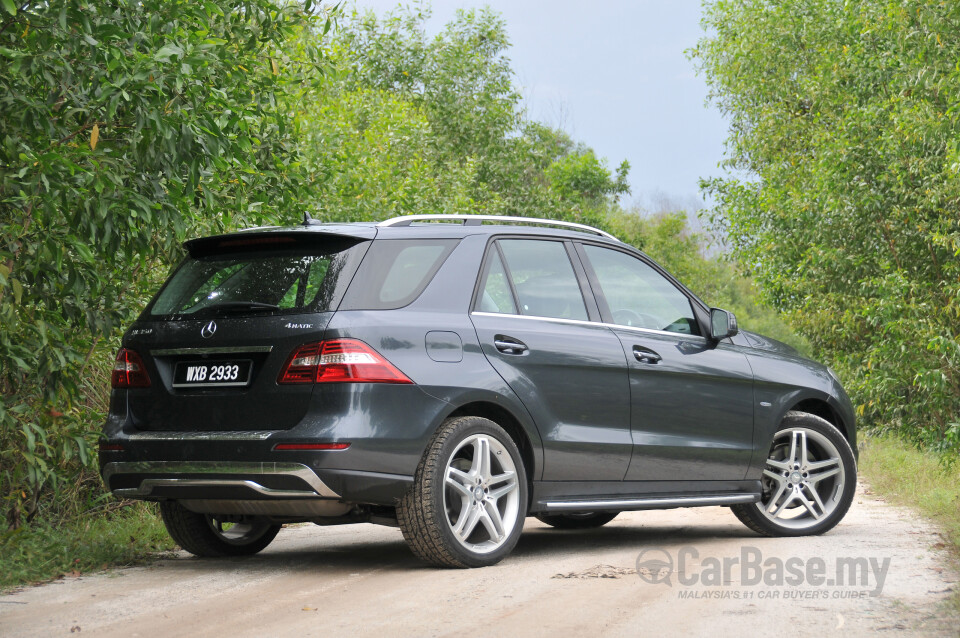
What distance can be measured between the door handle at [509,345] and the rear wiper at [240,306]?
1.17m

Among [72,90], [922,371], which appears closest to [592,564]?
[72,90]

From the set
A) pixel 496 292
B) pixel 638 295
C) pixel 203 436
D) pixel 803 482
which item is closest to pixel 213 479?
pixel 203 436

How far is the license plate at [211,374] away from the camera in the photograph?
6.26 m

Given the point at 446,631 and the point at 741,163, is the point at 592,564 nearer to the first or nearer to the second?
the point at 446,631

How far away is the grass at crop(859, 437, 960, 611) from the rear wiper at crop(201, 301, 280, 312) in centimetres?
343

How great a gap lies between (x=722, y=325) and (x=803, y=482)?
4.22 ft

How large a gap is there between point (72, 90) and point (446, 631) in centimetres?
373

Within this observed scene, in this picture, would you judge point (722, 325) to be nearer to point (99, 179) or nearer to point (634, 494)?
point (634, 494)

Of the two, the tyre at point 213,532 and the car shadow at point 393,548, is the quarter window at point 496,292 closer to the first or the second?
the car shadow at point 393,548

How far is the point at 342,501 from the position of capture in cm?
600

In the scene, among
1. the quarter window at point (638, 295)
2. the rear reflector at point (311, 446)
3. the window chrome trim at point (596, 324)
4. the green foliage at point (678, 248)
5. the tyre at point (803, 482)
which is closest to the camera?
the rear reflector at point (311, 446)

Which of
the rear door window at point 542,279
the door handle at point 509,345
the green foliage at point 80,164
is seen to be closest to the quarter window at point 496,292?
the rear door window at point 542,279

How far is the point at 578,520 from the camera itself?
30.0ft

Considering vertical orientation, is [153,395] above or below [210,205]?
below
